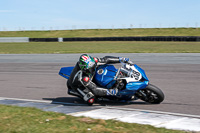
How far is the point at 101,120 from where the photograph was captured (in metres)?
5.75

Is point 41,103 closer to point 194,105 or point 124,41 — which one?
point 194,105

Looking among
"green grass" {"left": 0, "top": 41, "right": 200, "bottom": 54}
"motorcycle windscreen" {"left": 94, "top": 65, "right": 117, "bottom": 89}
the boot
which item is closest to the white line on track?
the boot

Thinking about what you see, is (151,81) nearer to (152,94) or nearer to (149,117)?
(152,94)

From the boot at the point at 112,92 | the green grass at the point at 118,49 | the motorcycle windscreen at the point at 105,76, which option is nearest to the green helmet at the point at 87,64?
the motorcycle windscreen at the point at 105,76

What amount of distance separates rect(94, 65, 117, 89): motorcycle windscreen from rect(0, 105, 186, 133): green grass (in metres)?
1.51

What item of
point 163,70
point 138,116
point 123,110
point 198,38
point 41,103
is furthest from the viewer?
point 198,38

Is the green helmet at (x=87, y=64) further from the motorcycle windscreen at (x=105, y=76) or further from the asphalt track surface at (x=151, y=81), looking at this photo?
the asphalt track surface at (x=151, y=81)

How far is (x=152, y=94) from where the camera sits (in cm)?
716

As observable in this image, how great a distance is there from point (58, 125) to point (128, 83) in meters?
2.18

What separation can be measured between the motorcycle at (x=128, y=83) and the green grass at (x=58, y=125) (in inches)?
58.3

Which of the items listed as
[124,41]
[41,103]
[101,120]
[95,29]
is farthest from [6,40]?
[101,120]

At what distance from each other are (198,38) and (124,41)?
9.10m

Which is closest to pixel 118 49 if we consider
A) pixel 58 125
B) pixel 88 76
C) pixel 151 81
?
pixel 151 81

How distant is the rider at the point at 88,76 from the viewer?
715 centimetres
